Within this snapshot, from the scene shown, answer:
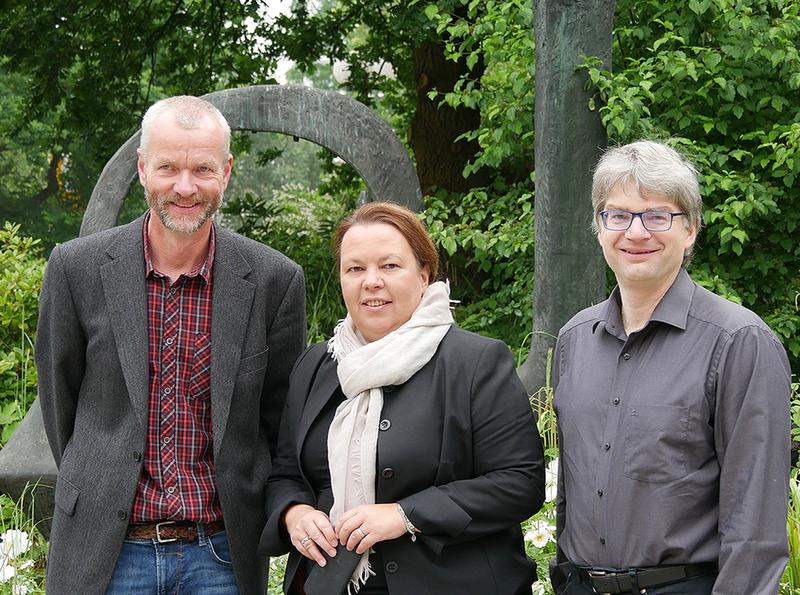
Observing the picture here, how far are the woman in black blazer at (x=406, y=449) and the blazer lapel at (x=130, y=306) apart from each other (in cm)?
43

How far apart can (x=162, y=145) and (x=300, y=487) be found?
0.99 metres

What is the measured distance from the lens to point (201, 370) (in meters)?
2.76

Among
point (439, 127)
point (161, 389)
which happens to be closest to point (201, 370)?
point (161, 389)

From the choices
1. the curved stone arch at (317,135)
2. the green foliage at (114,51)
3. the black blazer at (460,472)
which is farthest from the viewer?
the green foliage at (114,51)

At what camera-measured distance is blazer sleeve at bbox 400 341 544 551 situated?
8.07 ft

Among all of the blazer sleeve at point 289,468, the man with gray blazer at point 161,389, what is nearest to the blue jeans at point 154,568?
the man with gray blazer at point 161,389

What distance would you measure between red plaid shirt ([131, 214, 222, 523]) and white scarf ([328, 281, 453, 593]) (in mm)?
376

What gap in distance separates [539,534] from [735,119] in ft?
12.9

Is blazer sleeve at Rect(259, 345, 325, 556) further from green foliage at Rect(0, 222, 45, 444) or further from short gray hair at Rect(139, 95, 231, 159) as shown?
green foliage at Rect(0, 222, 45, 444)

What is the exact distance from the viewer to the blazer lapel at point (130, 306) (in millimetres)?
2674

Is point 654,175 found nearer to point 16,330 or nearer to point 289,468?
point 289,468

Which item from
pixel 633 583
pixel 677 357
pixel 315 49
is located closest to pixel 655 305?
pixel 677 357

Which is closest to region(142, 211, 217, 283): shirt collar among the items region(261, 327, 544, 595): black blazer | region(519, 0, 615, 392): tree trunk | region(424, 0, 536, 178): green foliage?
region(261, 327, 544, 595): black blazer

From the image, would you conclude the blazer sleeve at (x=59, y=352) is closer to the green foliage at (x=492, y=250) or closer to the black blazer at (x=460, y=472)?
the black blazer at (x=460, y=472)
